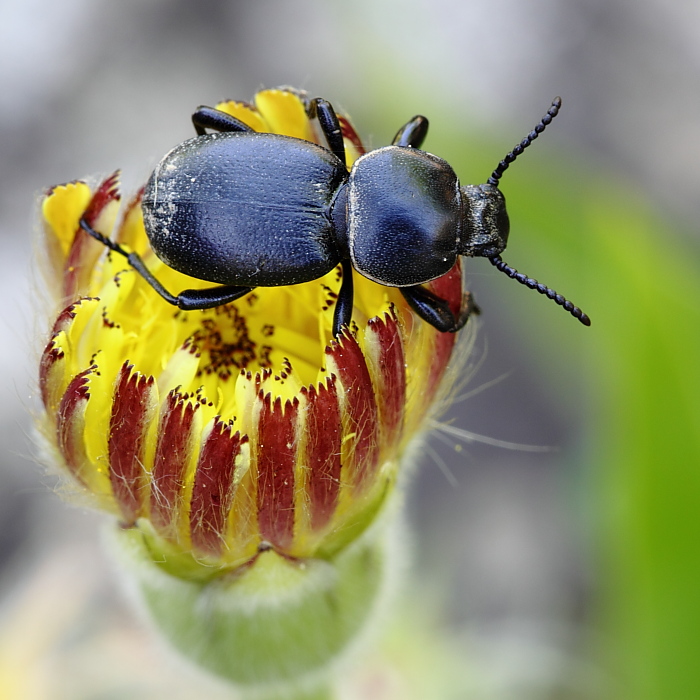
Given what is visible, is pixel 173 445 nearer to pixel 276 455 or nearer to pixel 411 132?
pixel 276 455

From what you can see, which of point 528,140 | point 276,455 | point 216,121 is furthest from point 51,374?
point 528,140

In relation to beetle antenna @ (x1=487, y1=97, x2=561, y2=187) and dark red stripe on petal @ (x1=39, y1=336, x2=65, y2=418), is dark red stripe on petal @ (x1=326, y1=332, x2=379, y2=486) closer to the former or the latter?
dark red stripe on petal @ (x1=39, y1=336, x2=65, y2=418)

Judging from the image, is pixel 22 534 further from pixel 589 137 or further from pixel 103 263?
pixel 589 137

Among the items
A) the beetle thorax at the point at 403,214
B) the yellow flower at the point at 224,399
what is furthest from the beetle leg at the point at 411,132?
the yellow flower at the point at 224,399

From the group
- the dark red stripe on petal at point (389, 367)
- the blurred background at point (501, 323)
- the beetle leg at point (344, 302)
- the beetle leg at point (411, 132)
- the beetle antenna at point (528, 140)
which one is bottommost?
the blurred background at point (501, 323)

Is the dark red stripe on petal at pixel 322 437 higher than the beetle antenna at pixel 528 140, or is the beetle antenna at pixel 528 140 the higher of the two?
the beetle antenna at pixel 528 140

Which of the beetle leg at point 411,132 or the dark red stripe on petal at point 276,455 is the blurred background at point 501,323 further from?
the dark red stripe on petal at point 276,455

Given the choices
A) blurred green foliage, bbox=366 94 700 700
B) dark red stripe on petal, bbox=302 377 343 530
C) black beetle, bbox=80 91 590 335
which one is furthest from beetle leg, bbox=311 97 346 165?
blurred green foliage, bbox=366 94 700 700
